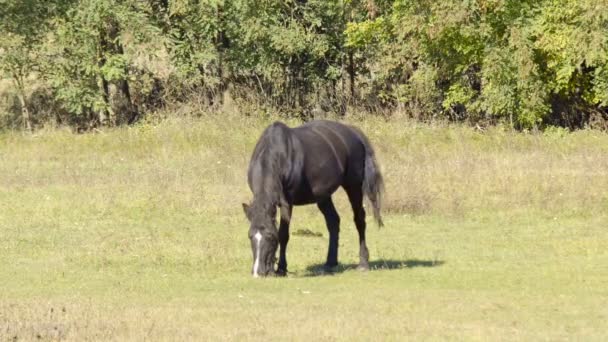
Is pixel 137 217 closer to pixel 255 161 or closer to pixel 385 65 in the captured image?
pixel 255 161

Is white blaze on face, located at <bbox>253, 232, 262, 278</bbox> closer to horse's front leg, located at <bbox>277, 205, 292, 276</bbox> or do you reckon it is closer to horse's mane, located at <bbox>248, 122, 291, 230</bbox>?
horse's mane, located at <bbox>248, 122, 291, 230</bbox>

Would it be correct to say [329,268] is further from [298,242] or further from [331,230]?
[298,242]

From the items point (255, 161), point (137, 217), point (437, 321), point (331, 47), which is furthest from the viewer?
point (331, 47)

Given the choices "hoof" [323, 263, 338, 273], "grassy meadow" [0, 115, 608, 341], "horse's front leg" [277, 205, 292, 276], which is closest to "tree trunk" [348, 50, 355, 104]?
"grassy meadow" [0, 115, 608, 341]

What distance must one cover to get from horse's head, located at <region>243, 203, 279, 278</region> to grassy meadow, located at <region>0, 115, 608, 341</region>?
0.28 metres

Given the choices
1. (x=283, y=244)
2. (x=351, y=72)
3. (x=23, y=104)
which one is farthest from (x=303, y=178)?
(x=351, y=72)

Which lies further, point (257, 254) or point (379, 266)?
point (379, 266)

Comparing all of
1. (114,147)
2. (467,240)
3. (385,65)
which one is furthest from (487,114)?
(467,240)

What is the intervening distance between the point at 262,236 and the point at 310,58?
2301 centimetres

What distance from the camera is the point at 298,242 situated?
19.4m

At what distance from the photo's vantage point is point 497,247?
18594 mm

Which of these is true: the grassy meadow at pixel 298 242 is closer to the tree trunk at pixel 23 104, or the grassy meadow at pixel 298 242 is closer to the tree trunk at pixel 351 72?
the tree trunk at pixel 23 104

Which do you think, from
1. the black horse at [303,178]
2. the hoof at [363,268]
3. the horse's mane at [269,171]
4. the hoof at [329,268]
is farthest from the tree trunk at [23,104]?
the horse's mane at [269,171]

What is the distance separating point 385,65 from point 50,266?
65.1 ft
